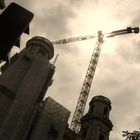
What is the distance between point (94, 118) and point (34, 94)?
11995 millimetres

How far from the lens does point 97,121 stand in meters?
44.0

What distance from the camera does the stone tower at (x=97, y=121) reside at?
43.4 m

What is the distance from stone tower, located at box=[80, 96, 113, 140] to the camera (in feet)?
142

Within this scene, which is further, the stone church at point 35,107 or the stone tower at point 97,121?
the stone tower at point 97,121

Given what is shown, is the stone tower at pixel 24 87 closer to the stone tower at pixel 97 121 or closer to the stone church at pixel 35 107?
the stone church at pixel 35 107

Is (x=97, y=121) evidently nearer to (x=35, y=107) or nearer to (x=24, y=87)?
(x=35, y=107)

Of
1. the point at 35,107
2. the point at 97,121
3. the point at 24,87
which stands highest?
the point at 97,121

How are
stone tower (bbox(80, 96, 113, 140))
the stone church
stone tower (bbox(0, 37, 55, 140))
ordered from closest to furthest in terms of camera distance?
stone tower (bbox(0, 37, 55, 140)), the stone church, stone tower (bbox(80, 96, 113, 140))

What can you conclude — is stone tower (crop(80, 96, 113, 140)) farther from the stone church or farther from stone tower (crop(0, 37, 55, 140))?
stone tower (crop(0, 37, 55, 140))

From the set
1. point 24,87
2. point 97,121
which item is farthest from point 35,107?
point 97,121

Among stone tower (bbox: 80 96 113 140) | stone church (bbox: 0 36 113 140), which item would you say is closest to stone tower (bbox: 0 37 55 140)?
stone church (bbox: 0 36 113 140)

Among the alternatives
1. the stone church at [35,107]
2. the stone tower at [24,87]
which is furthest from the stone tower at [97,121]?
the stone tower at [24,87]

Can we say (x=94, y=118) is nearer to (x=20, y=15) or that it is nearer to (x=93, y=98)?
(x=93, y=98)

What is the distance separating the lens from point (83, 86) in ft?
201
